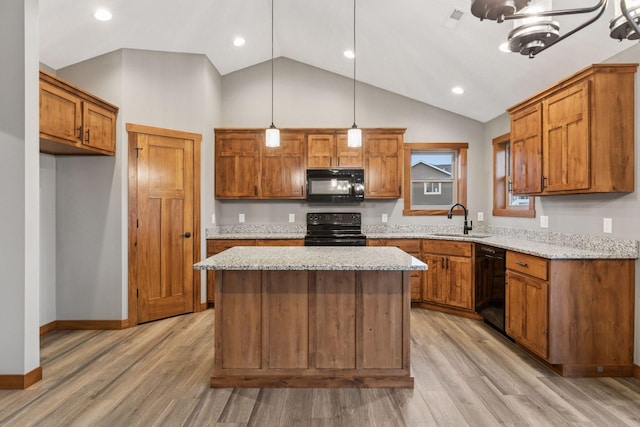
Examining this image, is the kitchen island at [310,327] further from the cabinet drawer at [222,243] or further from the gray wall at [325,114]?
the gray wall at [325,114]

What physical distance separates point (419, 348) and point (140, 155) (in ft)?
11.7

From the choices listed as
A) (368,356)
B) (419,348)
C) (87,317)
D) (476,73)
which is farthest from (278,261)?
(476,73)

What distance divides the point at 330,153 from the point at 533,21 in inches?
142

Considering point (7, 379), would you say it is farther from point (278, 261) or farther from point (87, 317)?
point (278, 261)

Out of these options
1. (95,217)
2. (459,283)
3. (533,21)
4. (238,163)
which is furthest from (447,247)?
(95,217)

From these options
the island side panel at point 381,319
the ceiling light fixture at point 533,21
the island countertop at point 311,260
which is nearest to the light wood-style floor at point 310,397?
the island side panel at point 381,319

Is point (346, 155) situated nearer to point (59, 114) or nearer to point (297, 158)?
point (297, 158)

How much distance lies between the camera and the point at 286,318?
2.63 meters

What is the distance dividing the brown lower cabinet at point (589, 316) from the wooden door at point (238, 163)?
11.8 ft

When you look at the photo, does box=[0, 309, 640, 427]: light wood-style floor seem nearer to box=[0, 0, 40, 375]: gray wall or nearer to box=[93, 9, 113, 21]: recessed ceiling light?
box=[0, 0, 40, 375]: gray wall

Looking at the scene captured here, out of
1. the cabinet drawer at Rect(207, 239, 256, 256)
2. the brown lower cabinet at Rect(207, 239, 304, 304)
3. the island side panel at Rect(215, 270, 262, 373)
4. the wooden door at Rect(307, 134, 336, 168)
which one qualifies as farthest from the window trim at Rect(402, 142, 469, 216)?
the island side panel at Rect(215, 270, 262, 373)

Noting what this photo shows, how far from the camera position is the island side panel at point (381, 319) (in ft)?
8.58

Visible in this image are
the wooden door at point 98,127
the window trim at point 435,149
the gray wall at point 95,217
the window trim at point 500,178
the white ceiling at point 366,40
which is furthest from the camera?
the window trim at point 435,149

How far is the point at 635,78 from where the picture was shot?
8.90 feet
